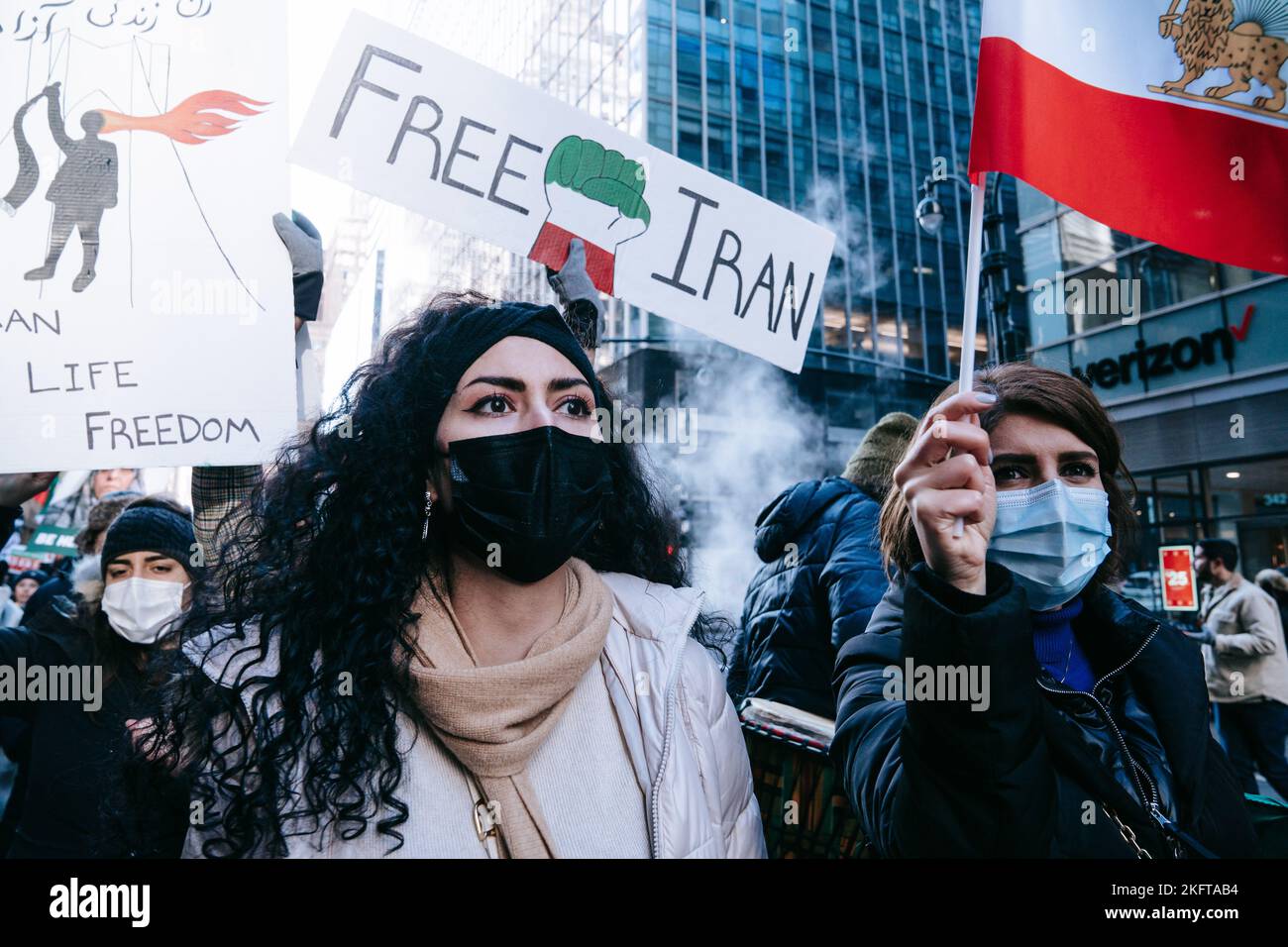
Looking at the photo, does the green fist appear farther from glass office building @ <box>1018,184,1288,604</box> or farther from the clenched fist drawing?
glass office building @ <box>1018,184,1288,604</box>

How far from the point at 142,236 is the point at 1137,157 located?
2681 mm

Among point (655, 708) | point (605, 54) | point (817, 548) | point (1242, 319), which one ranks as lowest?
point (655, 708)

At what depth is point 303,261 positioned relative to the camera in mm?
2396

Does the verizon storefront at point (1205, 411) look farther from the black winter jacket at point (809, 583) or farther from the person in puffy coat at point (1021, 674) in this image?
the person in puffy coat at point (1021, 674)

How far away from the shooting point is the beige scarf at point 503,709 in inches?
59.7

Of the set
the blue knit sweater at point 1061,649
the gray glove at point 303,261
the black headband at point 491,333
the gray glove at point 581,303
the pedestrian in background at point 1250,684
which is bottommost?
the pedestrian in background at point 1250,684

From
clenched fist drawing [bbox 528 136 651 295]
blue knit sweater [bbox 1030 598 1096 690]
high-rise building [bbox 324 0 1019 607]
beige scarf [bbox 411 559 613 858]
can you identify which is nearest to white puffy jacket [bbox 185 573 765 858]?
beige scarf [bbox 411 559 613 858]

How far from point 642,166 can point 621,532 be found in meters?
1.13

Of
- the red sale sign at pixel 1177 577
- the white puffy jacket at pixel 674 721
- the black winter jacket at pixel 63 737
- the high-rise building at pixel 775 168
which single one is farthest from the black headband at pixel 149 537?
the red sale sign at pixel 1177 577

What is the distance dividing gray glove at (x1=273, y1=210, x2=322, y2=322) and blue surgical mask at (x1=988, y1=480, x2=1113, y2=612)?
202 centimetres

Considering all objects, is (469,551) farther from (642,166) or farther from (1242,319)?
(1242,319)

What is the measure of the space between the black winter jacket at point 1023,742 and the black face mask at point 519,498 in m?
0.70

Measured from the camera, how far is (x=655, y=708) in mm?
1683

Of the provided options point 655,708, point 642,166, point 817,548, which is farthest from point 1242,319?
point 655,708
